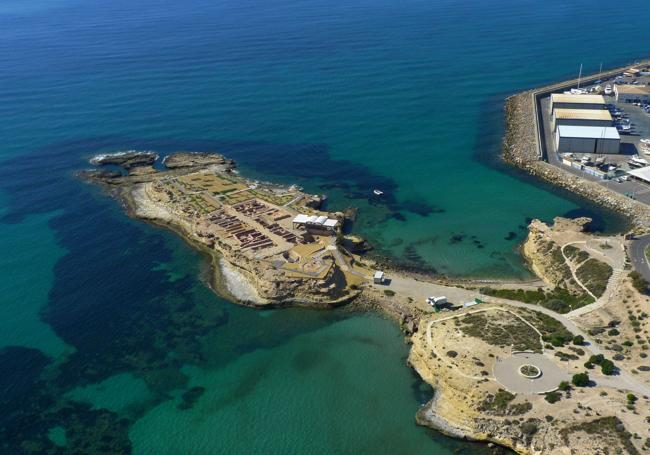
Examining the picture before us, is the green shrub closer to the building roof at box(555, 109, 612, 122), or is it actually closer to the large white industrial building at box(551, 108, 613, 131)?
the large white industrial building at box(551, 108, 613, 131)

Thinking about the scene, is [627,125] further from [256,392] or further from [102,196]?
[102,196]

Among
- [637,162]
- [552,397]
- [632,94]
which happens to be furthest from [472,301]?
[632,94]

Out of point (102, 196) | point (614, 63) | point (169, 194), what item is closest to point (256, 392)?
point (169, 194)

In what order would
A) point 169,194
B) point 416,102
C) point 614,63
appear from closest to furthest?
point 169,194 → point 416,102 → point 614,63

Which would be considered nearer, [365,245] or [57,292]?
[57,292]

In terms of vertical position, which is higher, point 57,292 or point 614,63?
point 614,63
